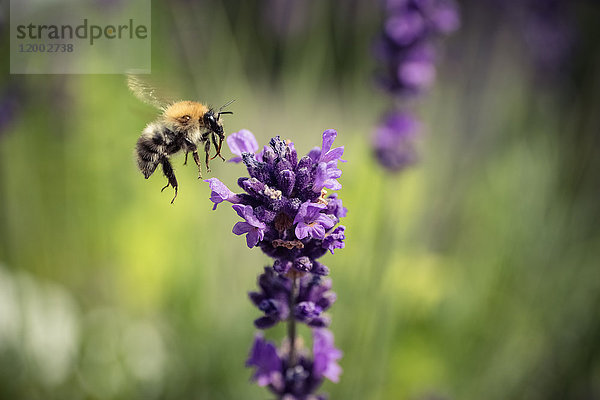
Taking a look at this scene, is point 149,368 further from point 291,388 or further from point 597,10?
point 597,10

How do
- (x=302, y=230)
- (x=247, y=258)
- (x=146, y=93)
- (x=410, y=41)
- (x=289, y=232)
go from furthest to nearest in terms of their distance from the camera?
(x=247, y=258) → (x=410, y=41) → (x=146, y=93) → (x=289, y=232) → (x=302, y=230)

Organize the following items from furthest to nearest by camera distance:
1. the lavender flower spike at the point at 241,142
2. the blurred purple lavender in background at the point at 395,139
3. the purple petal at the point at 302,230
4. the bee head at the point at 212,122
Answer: the blurred purple lavender in background at the point at 395,139, the bee head at the point at 212,122, the lavender flower spike at the point at 241,142, the purple petal at the point at 302,230

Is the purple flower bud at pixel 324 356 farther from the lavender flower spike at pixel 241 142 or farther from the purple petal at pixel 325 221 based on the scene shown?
the lavender flower spike at pixel 241 142

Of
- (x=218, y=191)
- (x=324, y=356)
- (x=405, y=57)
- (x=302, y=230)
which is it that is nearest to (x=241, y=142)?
(x=218, y=191)

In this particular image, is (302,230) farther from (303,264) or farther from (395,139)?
(395,139)

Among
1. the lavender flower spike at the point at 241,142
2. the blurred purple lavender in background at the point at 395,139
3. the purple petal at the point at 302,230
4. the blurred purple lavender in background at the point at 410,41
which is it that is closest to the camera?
the purple petal at the point at 302,230

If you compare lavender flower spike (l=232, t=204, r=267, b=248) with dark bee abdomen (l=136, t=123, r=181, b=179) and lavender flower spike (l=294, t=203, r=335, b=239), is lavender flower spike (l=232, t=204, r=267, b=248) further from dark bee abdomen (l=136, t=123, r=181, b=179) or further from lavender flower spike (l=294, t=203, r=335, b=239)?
dark bee abdomen (l=136, t=123, r=181, b=179)

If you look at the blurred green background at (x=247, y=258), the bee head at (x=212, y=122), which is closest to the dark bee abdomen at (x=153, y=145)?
the bee head at (x=212, y=122)
